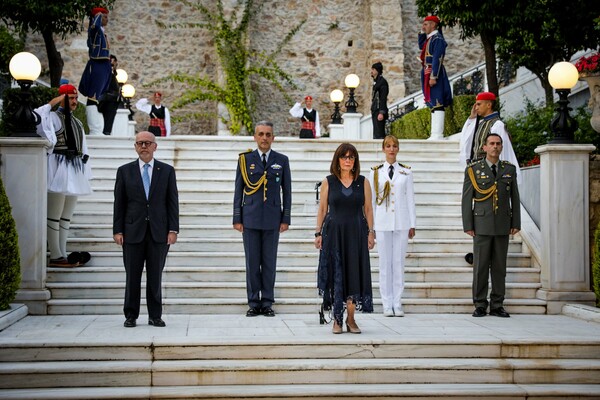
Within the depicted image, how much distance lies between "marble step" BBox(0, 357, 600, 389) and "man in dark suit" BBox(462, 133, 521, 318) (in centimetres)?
188

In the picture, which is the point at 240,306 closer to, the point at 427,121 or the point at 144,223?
the point at 144,223

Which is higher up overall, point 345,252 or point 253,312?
point 345,252

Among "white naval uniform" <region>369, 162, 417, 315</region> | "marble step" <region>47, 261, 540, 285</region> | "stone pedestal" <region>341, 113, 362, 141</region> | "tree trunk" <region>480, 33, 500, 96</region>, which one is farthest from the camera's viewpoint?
"stone pedestal" <region>341, 113, 362, 141</region>

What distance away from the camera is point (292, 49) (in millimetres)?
24656

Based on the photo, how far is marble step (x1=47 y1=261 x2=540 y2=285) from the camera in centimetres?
884

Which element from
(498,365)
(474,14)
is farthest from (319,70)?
(498,365)

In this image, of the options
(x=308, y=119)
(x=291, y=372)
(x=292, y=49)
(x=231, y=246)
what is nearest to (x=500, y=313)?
(x=291, y=372)

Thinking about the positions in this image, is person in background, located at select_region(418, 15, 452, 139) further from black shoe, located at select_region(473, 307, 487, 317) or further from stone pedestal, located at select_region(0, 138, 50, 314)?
stone pedestal, located at select_region(0, 138, 50, 314)

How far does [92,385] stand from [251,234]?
2536 mm

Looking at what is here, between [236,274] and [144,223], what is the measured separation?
1.90 m

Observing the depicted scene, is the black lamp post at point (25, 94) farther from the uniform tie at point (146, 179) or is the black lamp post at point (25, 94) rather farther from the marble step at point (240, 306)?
the marble step at point (240, 306)

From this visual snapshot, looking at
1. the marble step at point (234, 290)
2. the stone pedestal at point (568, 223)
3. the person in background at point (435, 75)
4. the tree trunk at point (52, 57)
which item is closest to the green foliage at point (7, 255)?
the marble step at point (234, 290)

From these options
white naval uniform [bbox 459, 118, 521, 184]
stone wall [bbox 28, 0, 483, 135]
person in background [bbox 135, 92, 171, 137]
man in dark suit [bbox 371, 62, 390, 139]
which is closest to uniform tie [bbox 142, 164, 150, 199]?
white naval uniform [bbox 459, 118, 521, 184]

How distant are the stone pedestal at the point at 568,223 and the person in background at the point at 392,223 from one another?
157 cm
